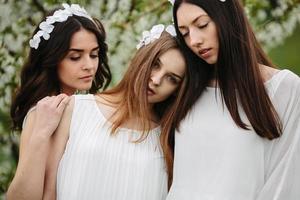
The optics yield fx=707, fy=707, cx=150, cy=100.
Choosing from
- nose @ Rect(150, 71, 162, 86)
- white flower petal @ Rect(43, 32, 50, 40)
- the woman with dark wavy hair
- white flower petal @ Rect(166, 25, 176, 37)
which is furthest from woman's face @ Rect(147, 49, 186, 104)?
white flower petal @ Rect(43, 32, 50, 40)

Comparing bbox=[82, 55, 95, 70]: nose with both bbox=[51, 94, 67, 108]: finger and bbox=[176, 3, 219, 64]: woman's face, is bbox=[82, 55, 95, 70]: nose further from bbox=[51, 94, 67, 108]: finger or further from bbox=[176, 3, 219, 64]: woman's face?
bbox=[176, 3, 219, 64]: woman's face

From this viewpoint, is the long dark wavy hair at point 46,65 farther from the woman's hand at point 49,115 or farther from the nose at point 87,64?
the woman's hand at point 49,115

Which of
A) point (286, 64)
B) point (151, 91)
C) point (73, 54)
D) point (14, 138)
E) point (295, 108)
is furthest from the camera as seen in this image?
point (14, 138)

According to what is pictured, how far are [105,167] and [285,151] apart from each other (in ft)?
2.22

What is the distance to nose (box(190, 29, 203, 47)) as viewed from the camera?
2604mm

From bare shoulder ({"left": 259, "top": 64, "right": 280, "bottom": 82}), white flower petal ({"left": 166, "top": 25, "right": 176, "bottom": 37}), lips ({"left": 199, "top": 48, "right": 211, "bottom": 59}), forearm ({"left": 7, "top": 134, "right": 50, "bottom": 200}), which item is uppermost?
white flower petal ({"left": 166, "top": 25, "right": 176, "bottom": 37})

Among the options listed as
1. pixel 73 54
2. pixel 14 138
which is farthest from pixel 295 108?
pixel 14 138

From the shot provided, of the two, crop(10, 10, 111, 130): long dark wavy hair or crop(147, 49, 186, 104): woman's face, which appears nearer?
crop(147, 49, 186, 104): woman's face

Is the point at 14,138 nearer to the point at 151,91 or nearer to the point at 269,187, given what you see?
the point at 151,91

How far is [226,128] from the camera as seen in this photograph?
2658 millimetres

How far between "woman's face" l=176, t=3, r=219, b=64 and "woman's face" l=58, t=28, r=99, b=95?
28.7 inches

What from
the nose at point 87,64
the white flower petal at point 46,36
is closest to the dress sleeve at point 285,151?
the nose at point 87,64

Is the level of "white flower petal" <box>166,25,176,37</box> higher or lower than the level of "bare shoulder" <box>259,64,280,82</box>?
higher

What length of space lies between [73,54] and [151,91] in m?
0.61
